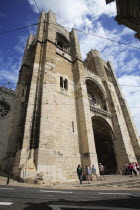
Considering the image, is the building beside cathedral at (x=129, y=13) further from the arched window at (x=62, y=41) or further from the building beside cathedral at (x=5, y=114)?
the arched window at (x=62, y=41)

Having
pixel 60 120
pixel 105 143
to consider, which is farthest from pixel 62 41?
pixel 105 143

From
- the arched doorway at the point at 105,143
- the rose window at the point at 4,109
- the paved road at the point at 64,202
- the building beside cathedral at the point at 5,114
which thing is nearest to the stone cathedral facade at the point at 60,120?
the arched doorway at the point at 105,143

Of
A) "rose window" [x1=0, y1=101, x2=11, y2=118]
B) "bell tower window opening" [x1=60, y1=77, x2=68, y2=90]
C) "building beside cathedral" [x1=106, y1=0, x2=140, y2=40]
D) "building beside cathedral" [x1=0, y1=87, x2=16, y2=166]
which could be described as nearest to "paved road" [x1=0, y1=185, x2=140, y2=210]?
"building beside cathedral" [x1=106, y1=0, x2=140, y2=40]

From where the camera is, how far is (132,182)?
6.64m

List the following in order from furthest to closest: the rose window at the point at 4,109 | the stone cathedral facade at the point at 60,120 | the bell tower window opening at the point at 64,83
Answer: the rose window at the point at 4,109
the bell tower window opening at the point at 64,83
the stone cathedral facade at the point at 60,120

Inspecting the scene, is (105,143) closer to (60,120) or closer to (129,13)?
(60,120)

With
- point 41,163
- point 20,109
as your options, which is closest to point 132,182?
point 41,163

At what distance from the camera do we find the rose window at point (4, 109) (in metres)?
17.5

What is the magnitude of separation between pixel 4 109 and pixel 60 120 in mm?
12127

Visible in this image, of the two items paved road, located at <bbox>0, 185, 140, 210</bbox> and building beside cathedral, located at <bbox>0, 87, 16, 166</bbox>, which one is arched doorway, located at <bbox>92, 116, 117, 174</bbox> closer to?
paved road, located at <bbox>0, 185, 140, 210</bbox>

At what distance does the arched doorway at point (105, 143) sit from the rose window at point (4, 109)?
12.6 m

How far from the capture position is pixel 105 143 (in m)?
15.5

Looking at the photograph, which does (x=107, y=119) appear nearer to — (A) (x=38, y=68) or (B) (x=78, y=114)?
(B) (x=78, y=114)

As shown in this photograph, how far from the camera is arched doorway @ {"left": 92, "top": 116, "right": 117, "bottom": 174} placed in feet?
46.1
